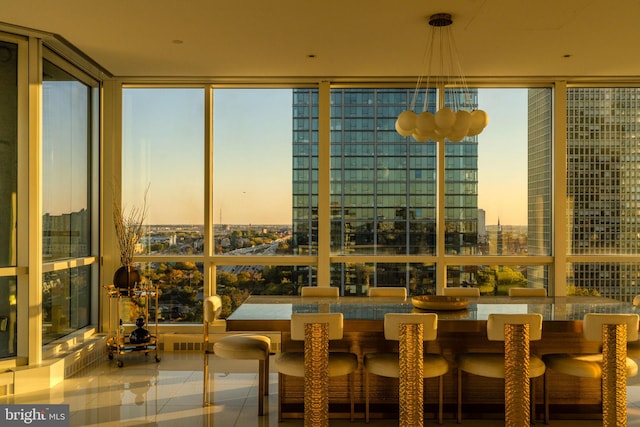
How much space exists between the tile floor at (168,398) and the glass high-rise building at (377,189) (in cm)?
183

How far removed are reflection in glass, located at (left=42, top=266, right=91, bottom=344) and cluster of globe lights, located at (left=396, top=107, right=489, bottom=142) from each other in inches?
144

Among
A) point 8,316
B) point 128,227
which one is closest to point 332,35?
point 128,227

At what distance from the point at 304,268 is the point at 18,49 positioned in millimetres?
3675

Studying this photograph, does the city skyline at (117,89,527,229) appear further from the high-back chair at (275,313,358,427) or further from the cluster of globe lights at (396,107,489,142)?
the high-back chair at (275,313,358,427)

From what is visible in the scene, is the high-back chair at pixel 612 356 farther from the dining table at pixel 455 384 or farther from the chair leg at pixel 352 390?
the chair leg at pixel 352 390

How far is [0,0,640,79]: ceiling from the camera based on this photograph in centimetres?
427

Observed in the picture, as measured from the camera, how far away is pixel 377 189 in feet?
21.7

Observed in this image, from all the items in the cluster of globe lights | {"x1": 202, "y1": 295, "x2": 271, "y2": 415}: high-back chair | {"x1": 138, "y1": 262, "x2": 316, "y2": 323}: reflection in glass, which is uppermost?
the cluster of globe lights

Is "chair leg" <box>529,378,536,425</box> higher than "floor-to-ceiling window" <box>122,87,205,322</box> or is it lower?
lower

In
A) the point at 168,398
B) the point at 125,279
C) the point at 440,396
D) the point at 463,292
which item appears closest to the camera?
the point at 440,396

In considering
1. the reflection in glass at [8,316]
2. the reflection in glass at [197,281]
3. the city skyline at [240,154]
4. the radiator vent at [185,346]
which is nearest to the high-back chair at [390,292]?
the reflection in glass at [197,281]

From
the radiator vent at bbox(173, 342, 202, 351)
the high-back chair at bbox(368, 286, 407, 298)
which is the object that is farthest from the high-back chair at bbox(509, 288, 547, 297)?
the radiator vent at bbox(173, 342, 202, 351)

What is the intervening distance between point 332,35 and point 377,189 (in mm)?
2198

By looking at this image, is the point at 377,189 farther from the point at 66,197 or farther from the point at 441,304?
the point at 66,197
